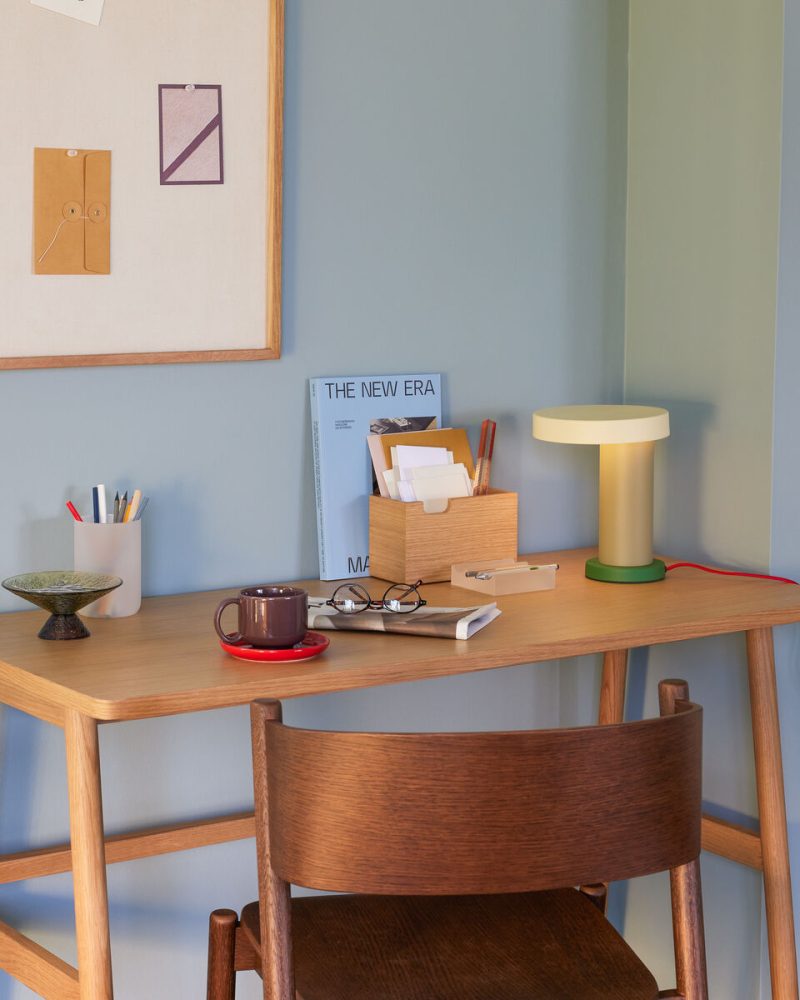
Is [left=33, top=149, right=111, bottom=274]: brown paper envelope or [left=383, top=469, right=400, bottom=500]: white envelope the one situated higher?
[left=33, top=149, right=111, bottom=274]: brown paper envelope

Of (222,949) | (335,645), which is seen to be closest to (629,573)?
(335,645)

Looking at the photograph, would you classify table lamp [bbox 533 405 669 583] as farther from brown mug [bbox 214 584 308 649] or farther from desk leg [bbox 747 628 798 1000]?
brown mug [bbox 214 584 308 649]

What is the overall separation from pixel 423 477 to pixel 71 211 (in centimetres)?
53

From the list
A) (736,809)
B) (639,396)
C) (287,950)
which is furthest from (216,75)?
(736,809)

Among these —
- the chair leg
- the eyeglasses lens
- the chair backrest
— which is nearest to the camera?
the chair backrest

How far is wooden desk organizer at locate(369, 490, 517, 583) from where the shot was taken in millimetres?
1627

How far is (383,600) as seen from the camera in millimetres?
1467

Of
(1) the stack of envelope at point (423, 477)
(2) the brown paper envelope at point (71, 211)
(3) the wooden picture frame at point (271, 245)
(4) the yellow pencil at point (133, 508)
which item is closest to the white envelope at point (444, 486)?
(1) the stack of envelope at point (423, 477)

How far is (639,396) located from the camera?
1.90 metres

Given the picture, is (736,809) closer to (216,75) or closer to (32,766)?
(32,766)

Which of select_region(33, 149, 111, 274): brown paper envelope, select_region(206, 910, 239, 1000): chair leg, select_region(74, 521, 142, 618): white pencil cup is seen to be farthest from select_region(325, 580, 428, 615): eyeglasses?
select_region(33, 149, 111, 274): brown paper envelope

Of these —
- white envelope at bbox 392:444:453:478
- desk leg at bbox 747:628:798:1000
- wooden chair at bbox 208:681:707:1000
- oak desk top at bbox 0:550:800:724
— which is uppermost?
white envelope at bbox 392:444:453:478

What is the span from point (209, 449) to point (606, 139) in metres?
0.73

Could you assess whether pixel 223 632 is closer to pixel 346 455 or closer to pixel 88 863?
pixel 88 863
